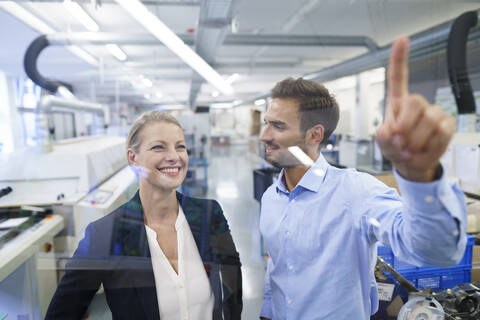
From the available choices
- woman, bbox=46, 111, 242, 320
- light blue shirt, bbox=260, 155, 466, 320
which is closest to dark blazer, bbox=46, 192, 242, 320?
woman, bbox=46, 111, 242, 320

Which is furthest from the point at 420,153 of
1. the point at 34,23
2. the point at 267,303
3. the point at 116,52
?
the point at 34,23

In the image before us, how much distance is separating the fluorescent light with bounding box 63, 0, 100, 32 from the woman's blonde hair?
0.57 meters

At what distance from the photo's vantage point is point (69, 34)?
1029 millimetres

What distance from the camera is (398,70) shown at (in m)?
0.37

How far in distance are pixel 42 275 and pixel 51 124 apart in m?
0.57

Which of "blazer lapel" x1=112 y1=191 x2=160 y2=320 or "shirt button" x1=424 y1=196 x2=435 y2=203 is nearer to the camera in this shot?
"shirt button" x1=424 y1=196 x2=435 y2=203

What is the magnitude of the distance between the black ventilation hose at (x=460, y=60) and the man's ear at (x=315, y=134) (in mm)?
487

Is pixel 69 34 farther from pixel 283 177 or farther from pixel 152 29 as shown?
pixel 283 177

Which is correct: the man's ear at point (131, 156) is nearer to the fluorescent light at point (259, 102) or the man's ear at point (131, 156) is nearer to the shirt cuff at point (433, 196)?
the fluorescent light at point (259, 102)

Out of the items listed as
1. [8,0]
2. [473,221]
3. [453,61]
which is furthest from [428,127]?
[8,0]

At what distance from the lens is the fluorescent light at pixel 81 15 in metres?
0.92

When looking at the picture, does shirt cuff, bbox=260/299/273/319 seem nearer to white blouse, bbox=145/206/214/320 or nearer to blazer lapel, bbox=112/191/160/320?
white blouse, bbox=145/206/214/320

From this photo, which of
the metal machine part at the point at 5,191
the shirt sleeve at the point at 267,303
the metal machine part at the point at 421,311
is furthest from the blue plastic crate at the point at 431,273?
the metal machine part at the point at 5,191

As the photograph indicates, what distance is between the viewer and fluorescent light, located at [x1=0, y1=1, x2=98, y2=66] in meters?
1.13
